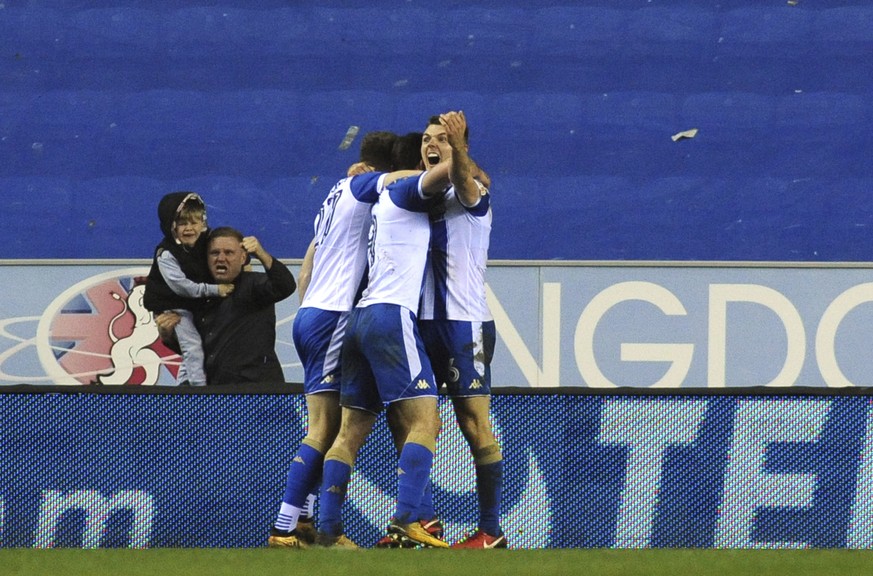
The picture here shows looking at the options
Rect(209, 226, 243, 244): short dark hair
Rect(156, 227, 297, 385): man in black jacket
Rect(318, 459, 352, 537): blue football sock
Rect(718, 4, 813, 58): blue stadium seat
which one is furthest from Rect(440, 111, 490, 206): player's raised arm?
Rect(718, 4, 813, 58): blue stadium seat

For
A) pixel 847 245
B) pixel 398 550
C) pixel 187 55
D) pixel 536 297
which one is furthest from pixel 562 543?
pixel 187 55

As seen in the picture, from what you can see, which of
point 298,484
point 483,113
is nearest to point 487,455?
point 298,484

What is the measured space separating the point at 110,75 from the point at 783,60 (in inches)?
155

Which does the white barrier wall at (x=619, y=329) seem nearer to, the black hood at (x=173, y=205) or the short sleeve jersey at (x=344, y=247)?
the black hood at (x=173, y=205)

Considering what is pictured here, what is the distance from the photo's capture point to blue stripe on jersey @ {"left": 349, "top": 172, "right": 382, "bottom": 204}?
5066 mm

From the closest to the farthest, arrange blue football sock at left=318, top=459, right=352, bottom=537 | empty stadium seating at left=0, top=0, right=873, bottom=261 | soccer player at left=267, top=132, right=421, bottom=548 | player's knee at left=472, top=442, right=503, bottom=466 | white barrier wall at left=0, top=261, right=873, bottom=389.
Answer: blue football sock at left=318, top=459, right=352, bottom=537
player's knee at left=472, top=442, right=503, bottom=466
soccer player at left=267, top=132, right=421, bottom=548
white barrier wall at left=0, top=261, right=873, bottom=389
empty stadium seating at left=0, top=0, right=873, bottom=261

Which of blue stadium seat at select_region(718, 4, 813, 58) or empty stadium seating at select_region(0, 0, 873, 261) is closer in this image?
empty stadium seating at select_region(0, 0, 873, 261)

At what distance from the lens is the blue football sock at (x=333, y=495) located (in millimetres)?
4820

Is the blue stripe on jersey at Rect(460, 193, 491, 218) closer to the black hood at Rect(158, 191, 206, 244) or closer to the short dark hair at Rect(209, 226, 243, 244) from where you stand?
the short dark hair at Rect(209, 226, 243, 244)

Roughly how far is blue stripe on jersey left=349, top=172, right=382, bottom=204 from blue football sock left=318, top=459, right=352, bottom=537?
2.89 feet

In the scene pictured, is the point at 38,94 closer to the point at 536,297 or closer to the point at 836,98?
the point at 536,297

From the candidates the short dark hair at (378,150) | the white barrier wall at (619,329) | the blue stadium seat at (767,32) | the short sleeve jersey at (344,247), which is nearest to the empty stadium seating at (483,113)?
the blue stadium seat at (767,32)

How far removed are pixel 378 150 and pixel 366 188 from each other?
0.94ft

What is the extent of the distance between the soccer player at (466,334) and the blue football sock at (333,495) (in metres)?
0.27
